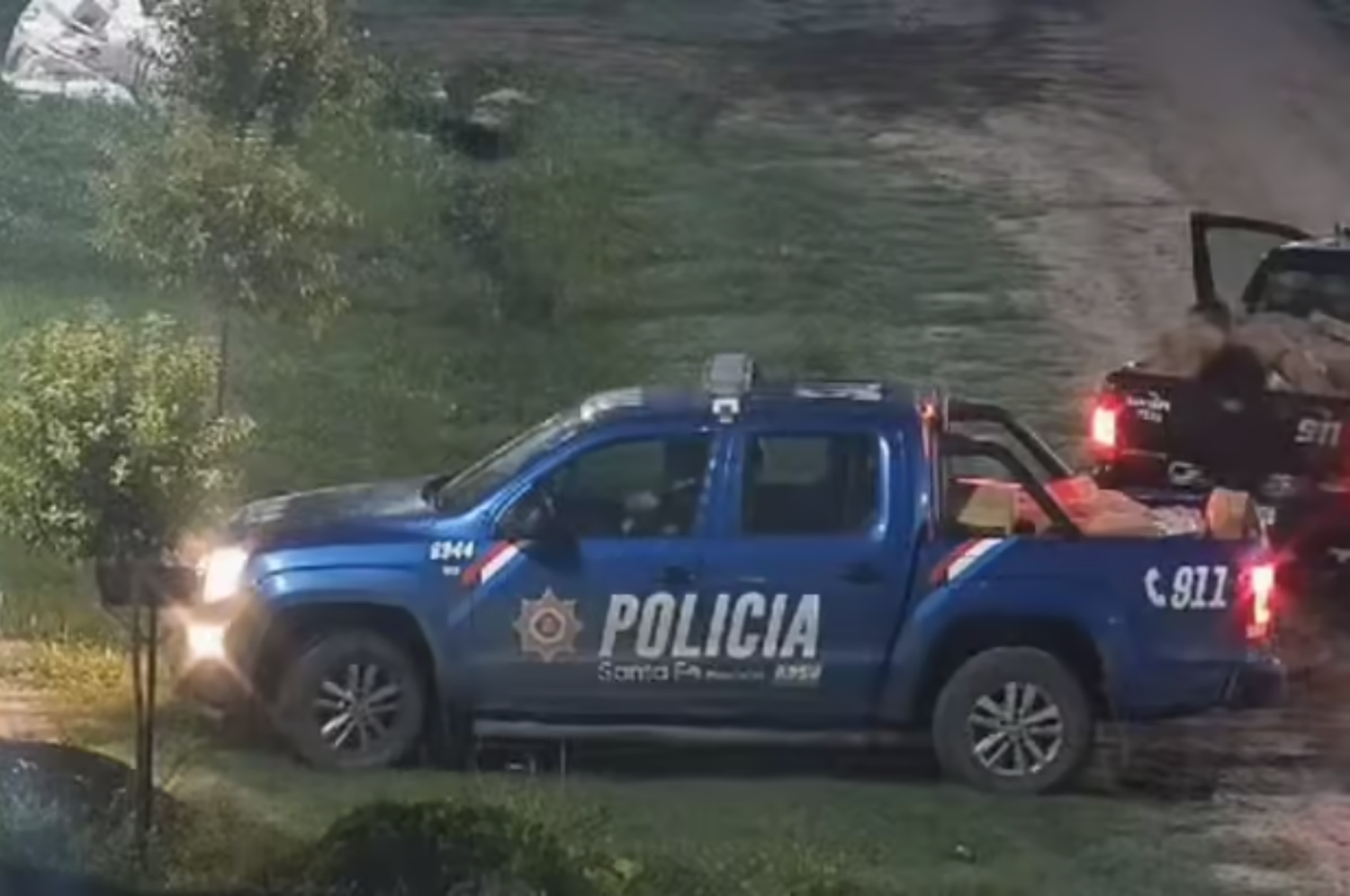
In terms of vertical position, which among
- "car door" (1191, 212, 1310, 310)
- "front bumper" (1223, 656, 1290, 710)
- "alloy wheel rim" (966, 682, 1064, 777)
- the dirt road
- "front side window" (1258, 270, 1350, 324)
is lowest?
"alloy wheel rim" (966, 682, 1064, 777)

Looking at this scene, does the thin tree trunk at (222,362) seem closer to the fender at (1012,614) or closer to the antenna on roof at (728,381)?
the antenna on roof at (728,381)

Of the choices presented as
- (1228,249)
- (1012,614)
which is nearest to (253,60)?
(1012,614)

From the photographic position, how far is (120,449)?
16.2ft

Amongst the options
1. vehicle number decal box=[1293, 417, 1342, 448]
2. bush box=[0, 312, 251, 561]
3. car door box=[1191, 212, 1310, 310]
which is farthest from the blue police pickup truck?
car door box=[1191, 212, 1310, 310]

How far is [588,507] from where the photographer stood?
514 centimetres

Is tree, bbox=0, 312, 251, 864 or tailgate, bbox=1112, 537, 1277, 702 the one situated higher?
tree, bbox=0, 312, 251, 864

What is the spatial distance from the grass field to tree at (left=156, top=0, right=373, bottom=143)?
0.46 ft

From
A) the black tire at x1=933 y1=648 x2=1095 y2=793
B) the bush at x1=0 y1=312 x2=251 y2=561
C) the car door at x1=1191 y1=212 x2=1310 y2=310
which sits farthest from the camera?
the car door at x1=1191 y1=212 x2=1310 y2=310

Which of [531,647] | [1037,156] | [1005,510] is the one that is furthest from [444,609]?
[1037,156]

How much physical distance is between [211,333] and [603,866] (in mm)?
1025

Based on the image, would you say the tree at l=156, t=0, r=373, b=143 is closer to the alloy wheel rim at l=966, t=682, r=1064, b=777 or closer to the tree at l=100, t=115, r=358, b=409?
the tree at l=100, t=115, r=358, b=409

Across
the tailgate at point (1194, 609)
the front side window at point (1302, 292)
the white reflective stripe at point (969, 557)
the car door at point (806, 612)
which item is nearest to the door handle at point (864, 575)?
the car door at point (806, 612)

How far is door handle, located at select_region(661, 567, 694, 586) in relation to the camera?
5059 mm

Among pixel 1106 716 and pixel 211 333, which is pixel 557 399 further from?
pixel 1106 716
